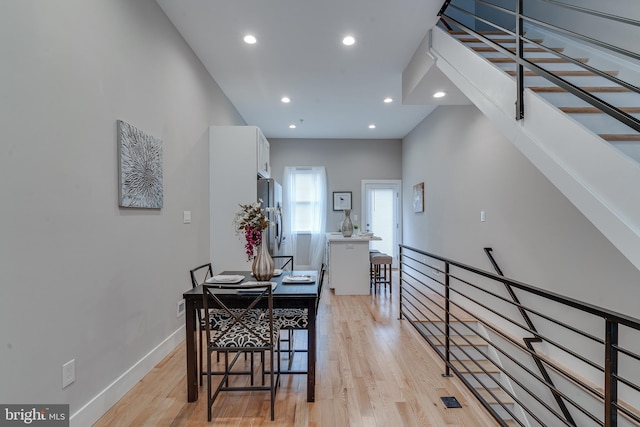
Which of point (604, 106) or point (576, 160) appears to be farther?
point (576, 160)

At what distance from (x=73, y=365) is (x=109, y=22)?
2.13m

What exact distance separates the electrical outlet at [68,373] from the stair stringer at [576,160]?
2765 millimetres

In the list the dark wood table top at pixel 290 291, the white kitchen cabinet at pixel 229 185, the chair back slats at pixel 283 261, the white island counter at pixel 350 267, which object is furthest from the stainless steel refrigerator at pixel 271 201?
the dark wood table top at pixel 290 291

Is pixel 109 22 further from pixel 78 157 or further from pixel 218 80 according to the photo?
pixel 218 80

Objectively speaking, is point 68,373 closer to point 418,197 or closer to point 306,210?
point 418,197

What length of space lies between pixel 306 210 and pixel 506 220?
4.58m

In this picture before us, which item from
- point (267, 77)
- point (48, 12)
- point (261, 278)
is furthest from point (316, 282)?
point (267, 77)

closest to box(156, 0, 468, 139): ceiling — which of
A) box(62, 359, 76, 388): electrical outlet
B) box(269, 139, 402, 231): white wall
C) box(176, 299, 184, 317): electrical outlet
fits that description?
box(269, 139, 402, 231): white wall

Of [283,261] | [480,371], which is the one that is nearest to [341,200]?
[283,261]

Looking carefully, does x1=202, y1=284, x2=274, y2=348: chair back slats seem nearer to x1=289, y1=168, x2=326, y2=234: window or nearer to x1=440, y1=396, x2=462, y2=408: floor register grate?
x1=440, y1=396, x2=462, y2=408: floor register grate

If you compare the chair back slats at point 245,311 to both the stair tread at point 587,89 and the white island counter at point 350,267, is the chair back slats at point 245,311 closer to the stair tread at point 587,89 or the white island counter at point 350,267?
the stair tread at point 587,89

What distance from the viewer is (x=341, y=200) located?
751 centimetres

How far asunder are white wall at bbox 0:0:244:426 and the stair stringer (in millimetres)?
2606

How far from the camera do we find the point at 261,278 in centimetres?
250
